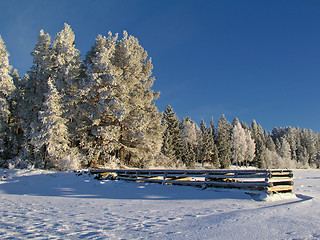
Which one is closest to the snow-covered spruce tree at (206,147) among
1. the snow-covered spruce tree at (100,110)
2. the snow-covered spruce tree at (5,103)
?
the snow-covered spruce tree at (100,110)

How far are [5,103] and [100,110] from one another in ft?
Answer: 35.6

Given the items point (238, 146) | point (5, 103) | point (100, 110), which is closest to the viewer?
point (100, 110)

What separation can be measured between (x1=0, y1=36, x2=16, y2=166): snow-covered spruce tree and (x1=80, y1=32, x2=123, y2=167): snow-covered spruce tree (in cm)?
826

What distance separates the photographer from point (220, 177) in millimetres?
9688

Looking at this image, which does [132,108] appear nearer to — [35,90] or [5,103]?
[35,90]

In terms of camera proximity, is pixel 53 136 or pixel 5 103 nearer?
pixel 53 136

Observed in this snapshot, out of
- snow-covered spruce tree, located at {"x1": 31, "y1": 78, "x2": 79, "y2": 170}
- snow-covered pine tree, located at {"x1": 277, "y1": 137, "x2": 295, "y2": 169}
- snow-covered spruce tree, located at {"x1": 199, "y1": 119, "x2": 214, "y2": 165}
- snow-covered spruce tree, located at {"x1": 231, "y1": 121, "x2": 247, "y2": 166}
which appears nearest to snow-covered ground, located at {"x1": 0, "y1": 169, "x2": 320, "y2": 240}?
snow-covered spruce tree, located at {"x1": 31, "y1": 78, "x2": 79, "y2": 170}

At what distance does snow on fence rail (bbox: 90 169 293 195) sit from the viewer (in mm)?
8516

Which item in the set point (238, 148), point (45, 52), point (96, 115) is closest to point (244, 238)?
point (96, 115)

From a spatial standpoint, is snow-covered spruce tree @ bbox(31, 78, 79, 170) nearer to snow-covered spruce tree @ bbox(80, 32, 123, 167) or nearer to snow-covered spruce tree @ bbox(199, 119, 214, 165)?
snow-covered spruce tree @ bbox(80, 32, 123, 167)

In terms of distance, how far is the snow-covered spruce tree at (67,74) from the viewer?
22641 millimetres

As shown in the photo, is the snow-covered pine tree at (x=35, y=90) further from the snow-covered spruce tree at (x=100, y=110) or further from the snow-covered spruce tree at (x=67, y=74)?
the snow-covered spruce tree at (x=100, y=110)

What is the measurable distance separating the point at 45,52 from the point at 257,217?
26.5 metres

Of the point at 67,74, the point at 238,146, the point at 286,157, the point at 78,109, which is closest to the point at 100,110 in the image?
the point at 78,109
